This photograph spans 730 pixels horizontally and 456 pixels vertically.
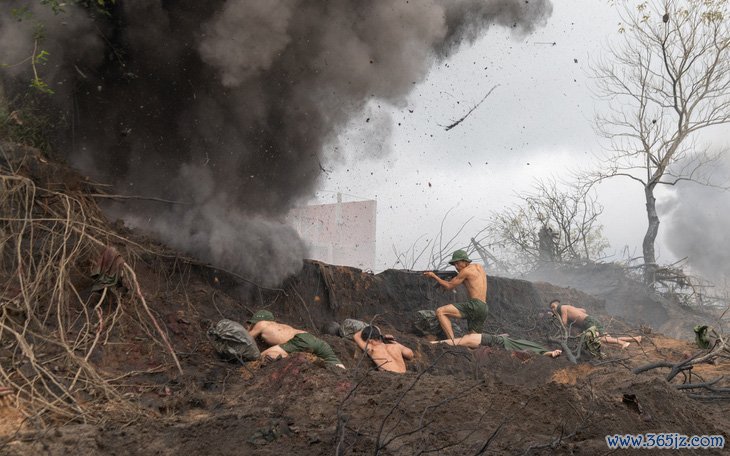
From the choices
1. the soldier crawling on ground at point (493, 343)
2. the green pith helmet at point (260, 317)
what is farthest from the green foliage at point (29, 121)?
the soldier crawling on ground at point (493, 343)

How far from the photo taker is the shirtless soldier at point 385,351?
6.53 meters

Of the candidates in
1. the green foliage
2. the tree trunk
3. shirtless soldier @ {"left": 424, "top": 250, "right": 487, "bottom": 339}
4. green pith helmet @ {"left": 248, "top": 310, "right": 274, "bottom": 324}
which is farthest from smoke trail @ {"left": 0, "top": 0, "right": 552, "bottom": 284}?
the tree trunk

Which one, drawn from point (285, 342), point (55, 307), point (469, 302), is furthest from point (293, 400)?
point (469, 302)

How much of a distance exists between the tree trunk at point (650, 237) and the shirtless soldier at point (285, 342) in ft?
44.6

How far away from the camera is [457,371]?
7336 mm

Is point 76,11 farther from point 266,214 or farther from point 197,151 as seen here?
point 266,214

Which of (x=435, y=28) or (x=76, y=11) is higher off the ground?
(x=435, y=28)

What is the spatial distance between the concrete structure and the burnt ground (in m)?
21.3

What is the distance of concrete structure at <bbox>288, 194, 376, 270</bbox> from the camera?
96.9 feet

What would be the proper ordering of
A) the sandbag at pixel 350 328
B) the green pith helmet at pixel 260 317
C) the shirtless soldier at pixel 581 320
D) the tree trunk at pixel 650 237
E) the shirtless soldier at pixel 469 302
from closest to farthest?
the green pith helmet at pixel 260 317 → the sandbag at pixel 350 328 → the shirtless soldier at pixel 469 302 → the shirtless soldier at pixel 581 320 → the tree trunk at pixel 650 237

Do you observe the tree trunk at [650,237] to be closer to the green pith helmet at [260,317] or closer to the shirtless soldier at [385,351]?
the shirtless soldier at [385,351]

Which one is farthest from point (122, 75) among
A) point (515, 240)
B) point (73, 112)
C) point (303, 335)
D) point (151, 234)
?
point (515, 240)

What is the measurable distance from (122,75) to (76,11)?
106 centimetres

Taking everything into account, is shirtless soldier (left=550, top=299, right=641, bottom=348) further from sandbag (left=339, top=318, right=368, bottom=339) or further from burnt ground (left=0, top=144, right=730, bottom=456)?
sandbag (left=339, top=318, right=368, bottom=339)
